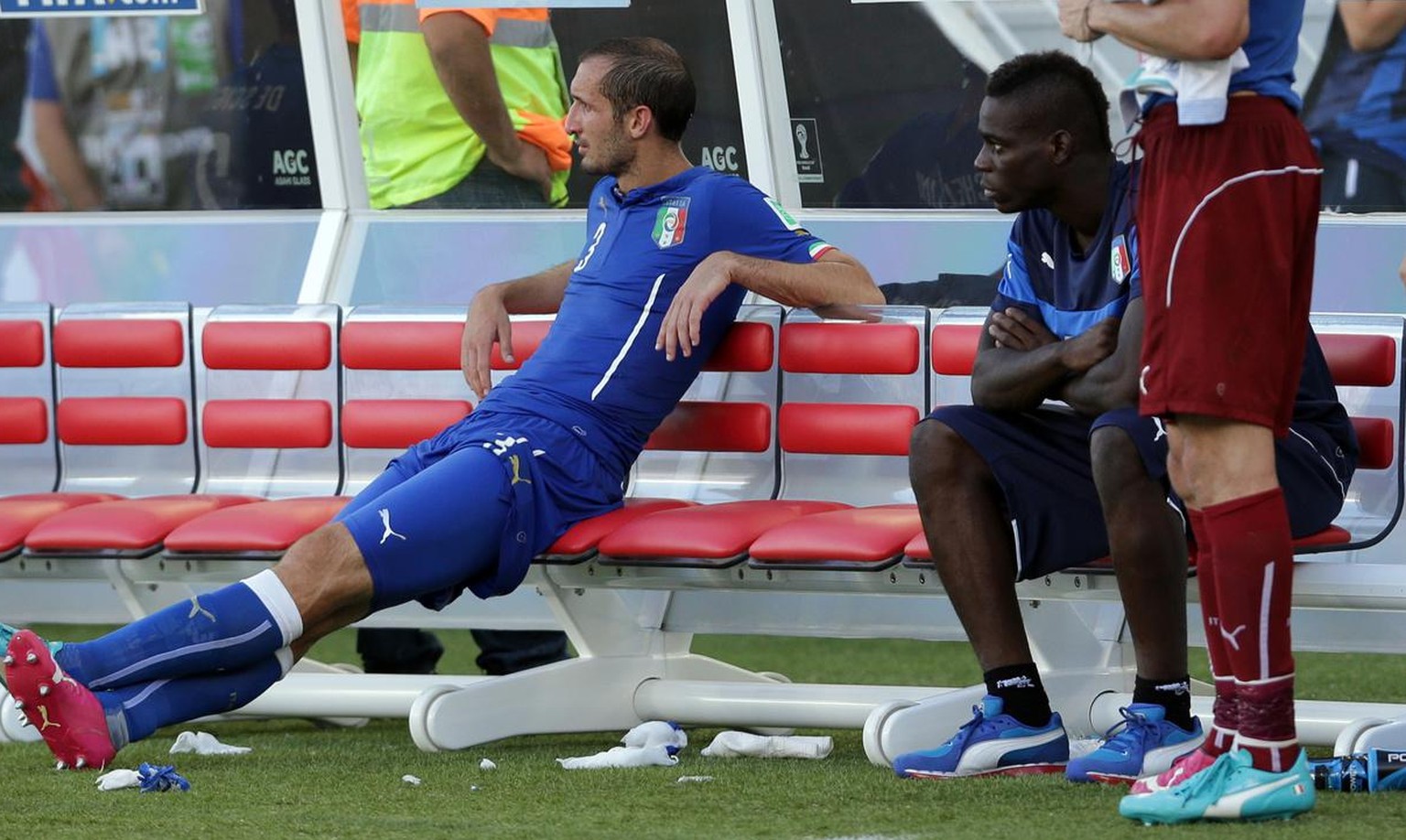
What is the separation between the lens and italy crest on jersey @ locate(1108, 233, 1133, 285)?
11.9 ft

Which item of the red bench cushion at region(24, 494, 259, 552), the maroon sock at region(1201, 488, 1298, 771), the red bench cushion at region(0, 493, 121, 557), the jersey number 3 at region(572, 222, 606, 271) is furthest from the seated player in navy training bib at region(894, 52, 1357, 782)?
the red bench cushion at region(0, 493, 121, 557)

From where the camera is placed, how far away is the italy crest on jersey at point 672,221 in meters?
4.45

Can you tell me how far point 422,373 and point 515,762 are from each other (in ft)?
4.15

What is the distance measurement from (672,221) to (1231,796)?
6.10 feet

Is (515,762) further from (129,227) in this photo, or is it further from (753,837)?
(129,227)

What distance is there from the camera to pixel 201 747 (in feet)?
14.1

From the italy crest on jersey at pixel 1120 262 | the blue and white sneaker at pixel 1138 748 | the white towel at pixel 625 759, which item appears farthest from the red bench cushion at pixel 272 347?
the blue and white sneaker at pixel 1138 748

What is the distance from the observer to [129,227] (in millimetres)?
6285

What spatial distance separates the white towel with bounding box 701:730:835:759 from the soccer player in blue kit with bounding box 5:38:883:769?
1.59 feet

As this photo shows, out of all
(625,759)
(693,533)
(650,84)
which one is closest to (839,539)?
(693,533)

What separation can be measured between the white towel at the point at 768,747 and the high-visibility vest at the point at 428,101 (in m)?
2.02

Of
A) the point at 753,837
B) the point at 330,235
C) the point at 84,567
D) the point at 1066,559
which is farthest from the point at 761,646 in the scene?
the point at 753,837

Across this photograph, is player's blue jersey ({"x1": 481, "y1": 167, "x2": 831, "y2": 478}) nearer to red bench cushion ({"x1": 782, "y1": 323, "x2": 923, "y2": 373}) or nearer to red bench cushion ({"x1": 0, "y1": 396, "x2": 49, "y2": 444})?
red bench cushion ({"x1": 782, "y1": 323, "x2": 923, "y2": 373})

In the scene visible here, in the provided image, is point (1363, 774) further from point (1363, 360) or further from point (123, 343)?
point (123, 343)
